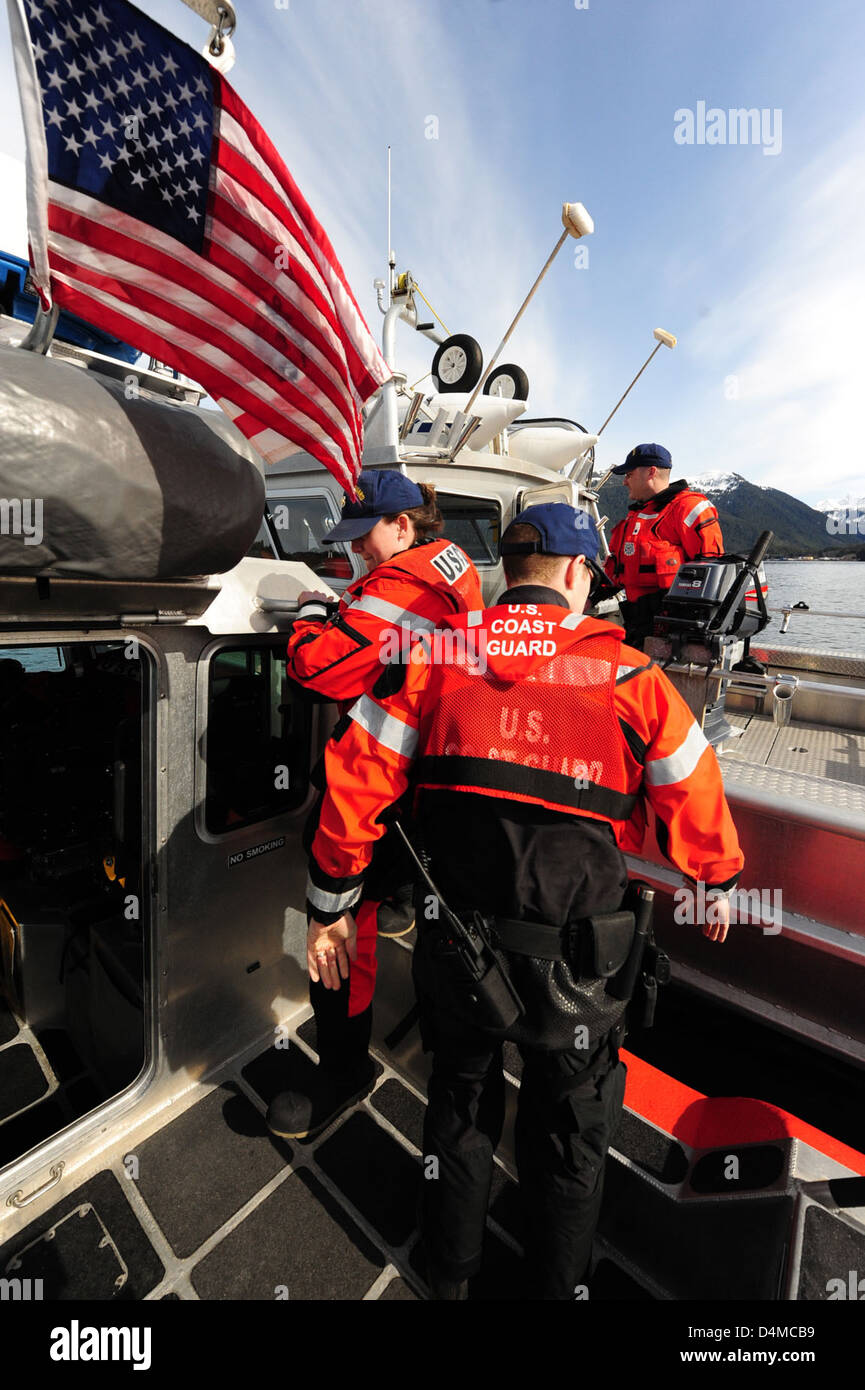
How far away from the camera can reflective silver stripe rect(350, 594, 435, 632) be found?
6.77 ft

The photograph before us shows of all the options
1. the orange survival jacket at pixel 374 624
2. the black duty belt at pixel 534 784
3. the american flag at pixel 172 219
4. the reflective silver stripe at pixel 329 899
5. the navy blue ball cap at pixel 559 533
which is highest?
the american flag at pixel 172 219

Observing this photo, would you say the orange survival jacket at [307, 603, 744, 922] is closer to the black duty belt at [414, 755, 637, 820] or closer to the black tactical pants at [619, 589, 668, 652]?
the black duty belt at [414, 755, 637, 820]

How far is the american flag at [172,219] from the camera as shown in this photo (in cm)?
155

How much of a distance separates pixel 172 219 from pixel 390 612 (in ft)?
4.73

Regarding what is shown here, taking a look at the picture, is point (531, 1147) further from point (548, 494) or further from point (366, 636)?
point (548, 494)

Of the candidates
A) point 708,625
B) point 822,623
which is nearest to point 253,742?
point 708,625

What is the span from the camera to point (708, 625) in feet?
10.6

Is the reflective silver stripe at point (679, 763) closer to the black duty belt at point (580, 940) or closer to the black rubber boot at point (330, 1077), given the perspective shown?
the black duty belt at point (580, 940)

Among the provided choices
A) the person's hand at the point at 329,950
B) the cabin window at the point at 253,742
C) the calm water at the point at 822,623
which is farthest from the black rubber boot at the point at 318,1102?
the calm water at the point at 822,623

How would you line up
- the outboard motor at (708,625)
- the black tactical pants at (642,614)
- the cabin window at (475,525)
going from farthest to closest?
the cabin window at (475,525) < the black tactical pants at (642,614) < the outboard motor at (708,625)

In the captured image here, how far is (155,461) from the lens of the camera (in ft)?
5.11

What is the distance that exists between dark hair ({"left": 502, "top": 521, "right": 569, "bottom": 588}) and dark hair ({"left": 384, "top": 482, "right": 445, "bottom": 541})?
77 centimetres

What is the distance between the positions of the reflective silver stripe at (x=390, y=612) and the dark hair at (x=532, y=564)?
473 mm
